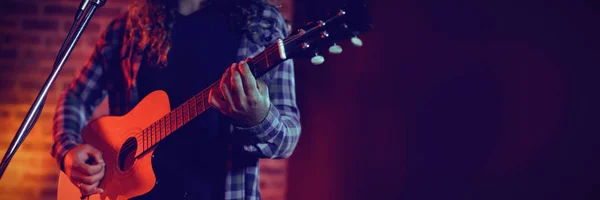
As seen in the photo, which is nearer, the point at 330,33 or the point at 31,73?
the point at 330,33

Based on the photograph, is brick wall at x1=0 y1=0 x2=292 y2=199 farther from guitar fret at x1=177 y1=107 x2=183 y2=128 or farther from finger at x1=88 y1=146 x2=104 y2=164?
guitar fret at x1=177 y1=107 x2=183 y2=128

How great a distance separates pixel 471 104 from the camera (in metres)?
1.09

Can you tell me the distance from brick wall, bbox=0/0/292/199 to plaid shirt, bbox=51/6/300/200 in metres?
0.55

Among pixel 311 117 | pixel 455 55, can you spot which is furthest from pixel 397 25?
pixel 311 117

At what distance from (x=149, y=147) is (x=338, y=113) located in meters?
0.78

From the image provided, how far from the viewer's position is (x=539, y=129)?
93 cm

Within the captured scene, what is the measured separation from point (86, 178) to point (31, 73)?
3.37 ft

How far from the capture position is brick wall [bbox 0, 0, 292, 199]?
2.08m

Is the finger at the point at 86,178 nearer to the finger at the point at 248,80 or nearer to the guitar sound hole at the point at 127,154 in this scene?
the guitar sound hole at the point at 127,154

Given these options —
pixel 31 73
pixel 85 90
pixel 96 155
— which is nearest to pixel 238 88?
pixel 96 155

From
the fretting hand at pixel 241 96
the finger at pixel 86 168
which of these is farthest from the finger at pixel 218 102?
the finger at pixel 86 168

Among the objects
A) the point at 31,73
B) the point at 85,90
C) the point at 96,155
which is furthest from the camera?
the point at 31,73

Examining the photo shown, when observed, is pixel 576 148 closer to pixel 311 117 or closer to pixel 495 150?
pixel 495 150

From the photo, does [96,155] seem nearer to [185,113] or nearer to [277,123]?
[185,113]
